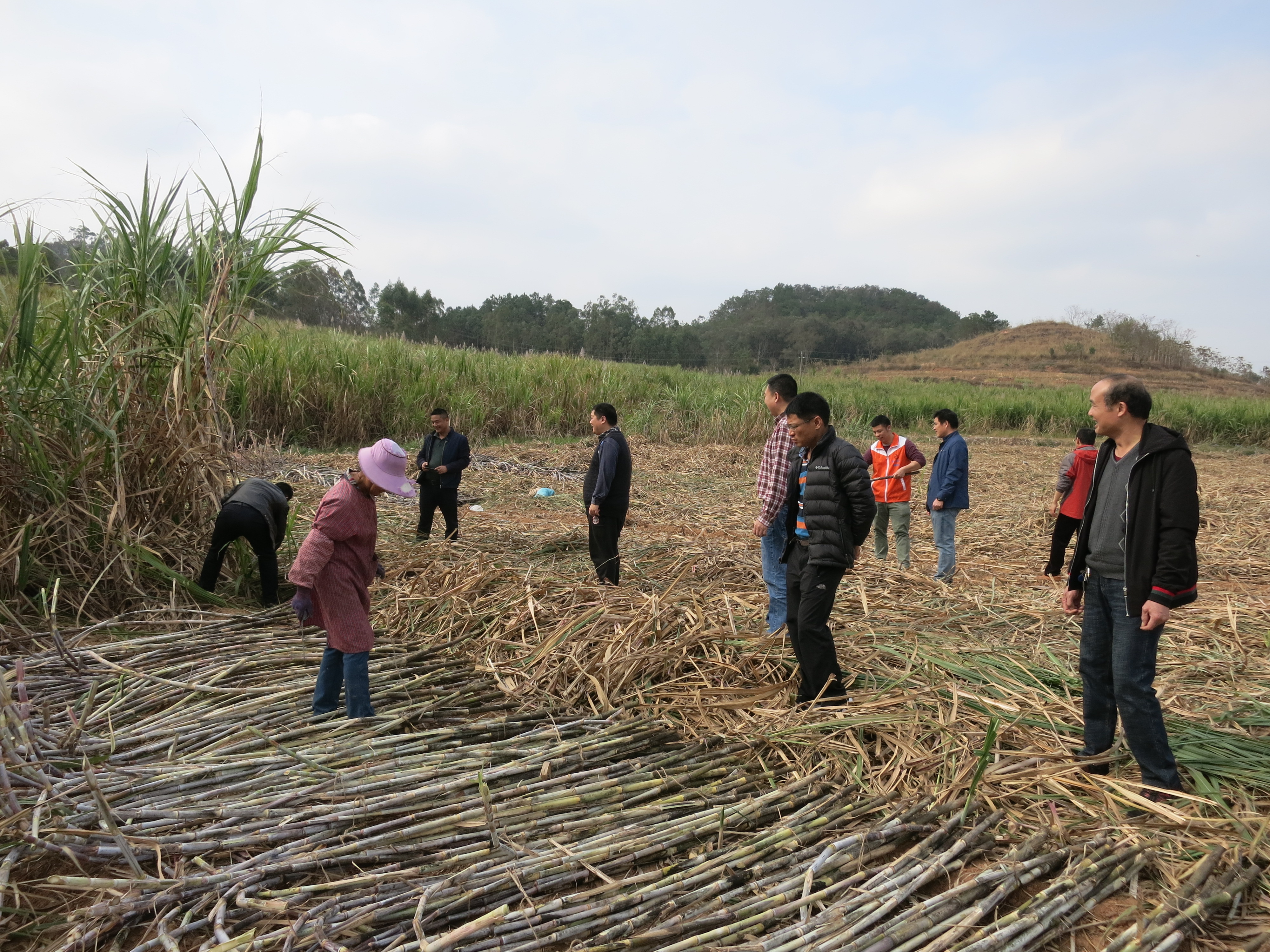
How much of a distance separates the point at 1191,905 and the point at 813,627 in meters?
1.62

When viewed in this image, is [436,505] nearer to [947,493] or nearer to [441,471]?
[441,471]

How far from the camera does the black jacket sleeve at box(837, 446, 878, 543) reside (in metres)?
3.45

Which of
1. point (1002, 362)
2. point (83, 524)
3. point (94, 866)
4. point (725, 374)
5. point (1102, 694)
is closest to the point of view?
point (94, 866)

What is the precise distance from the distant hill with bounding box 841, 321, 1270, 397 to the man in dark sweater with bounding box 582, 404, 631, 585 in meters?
34.5

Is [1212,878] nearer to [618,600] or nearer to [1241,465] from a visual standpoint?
[618,600]

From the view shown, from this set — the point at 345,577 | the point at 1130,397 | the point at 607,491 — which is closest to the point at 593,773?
the point at 345,577

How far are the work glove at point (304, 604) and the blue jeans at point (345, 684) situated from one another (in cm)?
18

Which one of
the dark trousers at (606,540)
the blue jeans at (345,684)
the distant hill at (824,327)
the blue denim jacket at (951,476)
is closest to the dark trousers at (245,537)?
the blue jeans at (345,684)

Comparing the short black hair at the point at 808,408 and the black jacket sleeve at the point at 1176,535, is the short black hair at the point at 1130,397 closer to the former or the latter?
the black jacket sleeve at the point at 1176,535

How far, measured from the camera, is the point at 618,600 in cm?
454

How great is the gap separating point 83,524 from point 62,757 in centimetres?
220

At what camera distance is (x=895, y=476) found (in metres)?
6.20

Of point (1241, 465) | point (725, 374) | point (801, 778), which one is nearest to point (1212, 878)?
point (801, 778)

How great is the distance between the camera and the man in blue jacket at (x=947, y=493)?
19.7 ft
